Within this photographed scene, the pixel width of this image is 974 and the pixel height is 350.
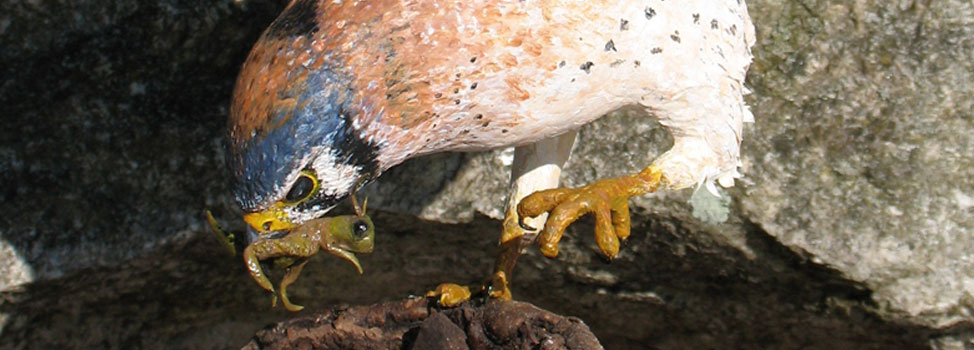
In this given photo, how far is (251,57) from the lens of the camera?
1434mm

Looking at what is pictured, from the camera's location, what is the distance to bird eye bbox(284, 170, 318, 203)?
139cm

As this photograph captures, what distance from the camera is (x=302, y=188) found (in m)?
1.40

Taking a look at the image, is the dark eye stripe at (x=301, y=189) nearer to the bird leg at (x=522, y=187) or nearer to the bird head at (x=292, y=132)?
the bird head at (x=292, y=132)

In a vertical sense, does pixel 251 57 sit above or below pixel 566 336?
above

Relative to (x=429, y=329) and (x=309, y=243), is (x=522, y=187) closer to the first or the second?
(x=429, y=329)

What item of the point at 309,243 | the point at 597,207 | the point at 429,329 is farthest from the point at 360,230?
the point at 597,207

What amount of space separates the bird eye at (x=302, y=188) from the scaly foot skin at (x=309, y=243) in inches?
2.8

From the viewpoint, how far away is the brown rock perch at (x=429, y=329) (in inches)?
61.0

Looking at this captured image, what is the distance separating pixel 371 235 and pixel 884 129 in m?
1.01

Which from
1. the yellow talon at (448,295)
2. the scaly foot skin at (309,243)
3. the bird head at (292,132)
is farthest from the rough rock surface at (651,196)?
the bird head at (292,132)

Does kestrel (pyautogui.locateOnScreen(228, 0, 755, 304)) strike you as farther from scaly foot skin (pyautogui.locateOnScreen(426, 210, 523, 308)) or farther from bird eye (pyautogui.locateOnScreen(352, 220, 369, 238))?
scaly foot skin (pyautogui.locateOnScreen(426, 210, 523, 308))

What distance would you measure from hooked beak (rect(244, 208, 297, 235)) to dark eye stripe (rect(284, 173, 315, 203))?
32mm

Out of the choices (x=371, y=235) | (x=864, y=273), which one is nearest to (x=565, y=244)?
(x=864, y=273)

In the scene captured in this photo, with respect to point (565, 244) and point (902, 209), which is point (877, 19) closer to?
point (902, 209)
